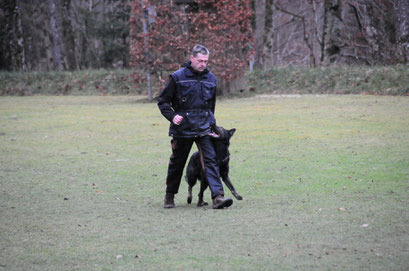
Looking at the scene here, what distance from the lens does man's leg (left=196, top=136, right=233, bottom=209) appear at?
7.12 metres

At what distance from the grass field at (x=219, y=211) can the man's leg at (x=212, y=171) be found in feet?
0.50

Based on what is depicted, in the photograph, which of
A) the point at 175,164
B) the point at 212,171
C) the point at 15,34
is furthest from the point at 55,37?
the point at 212,171

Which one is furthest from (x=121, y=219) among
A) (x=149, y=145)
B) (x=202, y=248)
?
(x=149, y=145)

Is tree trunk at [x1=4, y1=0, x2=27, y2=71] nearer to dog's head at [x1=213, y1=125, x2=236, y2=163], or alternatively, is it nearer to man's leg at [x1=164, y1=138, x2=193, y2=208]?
man's leg at [x1=164, y1=138, x2=193, y2=208]

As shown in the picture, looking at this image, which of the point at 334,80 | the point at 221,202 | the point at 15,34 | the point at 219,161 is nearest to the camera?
the point at 221,202

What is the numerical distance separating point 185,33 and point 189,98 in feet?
60.6

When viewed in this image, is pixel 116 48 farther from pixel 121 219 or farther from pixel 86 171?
pixel 121 219

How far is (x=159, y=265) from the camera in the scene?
5012mm

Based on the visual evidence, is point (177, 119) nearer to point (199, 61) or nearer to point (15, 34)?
point (199, 61)

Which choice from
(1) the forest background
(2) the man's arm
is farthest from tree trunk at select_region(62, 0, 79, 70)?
(2) the man's arm

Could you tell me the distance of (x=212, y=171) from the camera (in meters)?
7.20

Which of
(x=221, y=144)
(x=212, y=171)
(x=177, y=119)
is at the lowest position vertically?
(x=212, y=171)

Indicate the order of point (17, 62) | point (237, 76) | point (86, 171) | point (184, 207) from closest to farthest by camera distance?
point (184, 207) → point (86, 171) → point (237, 76) → point (17, 62)

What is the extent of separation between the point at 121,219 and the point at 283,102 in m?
17.8
